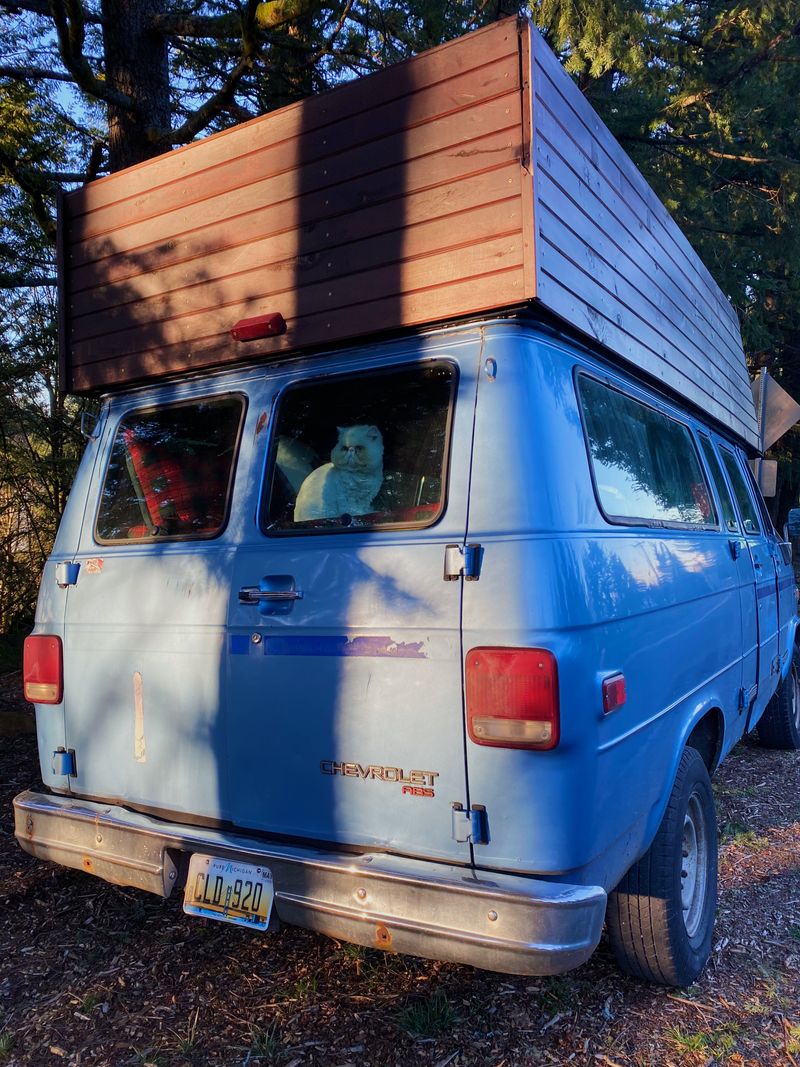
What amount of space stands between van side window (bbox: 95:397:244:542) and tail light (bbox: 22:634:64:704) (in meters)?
0.45

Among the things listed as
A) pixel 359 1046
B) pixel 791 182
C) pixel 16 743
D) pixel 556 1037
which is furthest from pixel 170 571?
pixel 791 182

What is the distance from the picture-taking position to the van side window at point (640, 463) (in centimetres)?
273

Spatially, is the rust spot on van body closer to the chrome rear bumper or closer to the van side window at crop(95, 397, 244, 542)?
the chrome rear bumper

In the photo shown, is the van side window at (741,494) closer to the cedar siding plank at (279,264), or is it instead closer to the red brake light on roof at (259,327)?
the cedar siding plank at (279,264)

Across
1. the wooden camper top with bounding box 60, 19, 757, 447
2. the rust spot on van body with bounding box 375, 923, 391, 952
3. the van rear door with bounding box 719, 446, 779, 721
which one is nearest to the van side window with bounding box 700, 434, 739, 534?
the van rear door with bounding box 719, 446, 779, 721

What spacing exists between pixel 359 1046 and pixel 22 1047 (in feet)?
3.58

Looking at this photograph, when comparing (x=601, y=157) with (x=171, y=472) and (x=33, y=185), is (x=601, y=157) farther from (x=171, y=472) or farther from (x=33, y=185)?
(x=33, y=185)

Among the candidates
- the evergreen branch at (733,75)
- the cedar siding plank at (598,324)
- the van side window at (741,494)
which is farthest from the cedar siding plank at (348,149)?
the evergreen branch at (733,75)

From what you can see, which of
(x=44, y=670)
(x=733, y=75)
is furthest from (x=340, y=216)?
(x=733, y=75)

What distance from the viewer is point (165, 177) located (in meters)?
3.30

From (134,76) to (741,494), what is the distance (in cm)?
496

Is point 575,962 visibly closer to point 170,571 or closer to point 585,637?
point 585,637

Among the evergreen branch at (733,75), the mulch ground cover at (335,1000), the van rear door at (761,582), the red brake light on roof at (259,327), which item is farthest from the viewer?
the evergreen branch at (733,75)

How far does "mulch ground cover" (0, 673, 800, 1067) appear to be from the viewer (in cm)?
256
